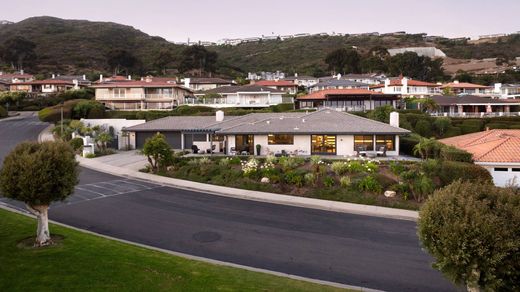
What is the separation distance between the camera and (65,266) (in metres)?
12.6

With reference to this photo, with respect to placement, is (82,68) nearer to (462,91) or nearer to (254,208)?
(462,91)

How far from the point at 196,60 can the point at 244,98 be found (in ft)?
180

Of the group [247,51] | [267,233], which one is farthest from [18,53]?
[267,233]

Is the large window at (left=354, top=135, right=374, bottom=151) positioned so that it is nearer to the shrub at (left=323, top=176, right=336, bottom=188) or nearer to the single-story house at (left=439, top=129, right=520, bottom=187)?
the single-story house at (left=439, top=129, right=520, bottom=187)

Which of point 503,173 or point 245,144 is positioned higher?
point 245,144

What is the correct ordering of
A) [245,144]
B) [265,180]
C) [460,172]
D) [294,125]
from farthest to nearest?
[294,125]
[245,144]
[265,180]
[460,172]

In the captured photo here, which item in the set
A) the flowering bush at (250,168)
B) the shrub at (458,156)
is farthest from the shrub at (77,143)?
the shrub at (458,156)

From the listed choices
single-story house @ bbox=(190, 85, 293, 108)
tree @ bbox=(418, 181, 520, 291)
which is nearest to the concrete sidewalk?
tree @ bbox=(418, 181, 520, 291)

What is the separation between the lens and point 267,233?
18922 mm

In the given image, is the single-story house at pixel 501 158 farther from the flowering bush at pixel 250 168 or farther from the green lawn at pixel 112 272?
the green lawn at pixel 112 272

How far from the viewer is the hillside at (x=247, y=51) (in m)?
138

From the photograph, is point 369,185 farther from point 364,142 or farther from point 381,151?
point 364,142

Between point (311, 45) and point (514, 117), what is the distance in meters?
135

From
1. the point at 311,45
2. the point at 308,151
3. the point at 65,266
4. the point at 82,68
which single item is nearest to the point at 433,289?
the point at 65,266
